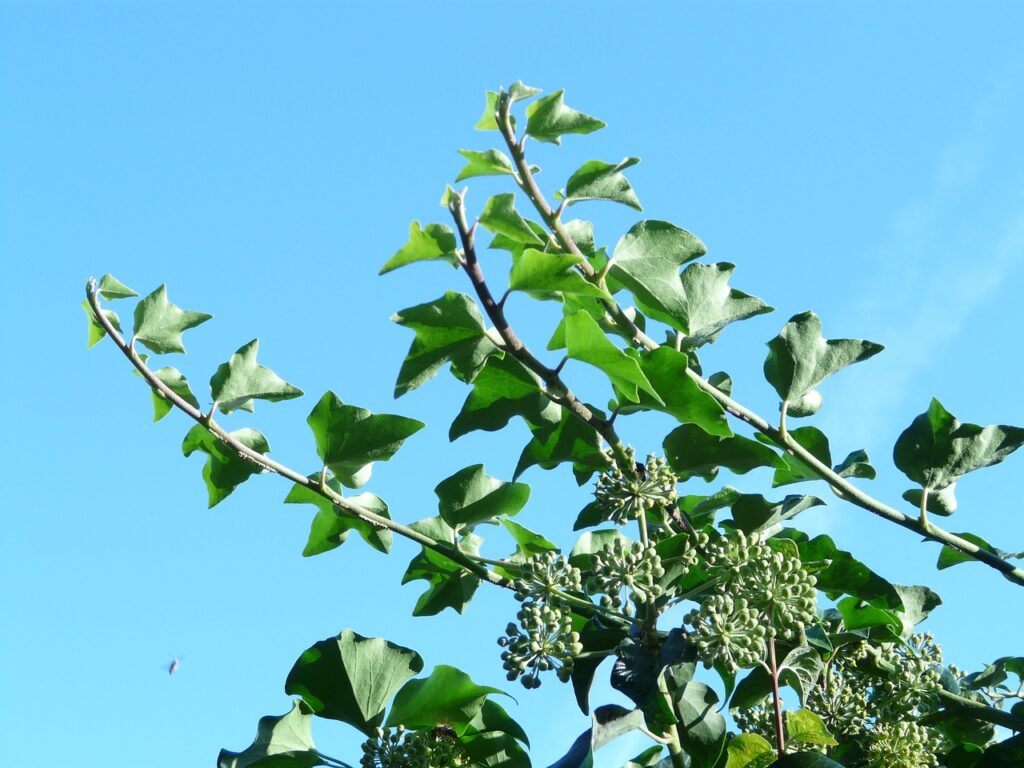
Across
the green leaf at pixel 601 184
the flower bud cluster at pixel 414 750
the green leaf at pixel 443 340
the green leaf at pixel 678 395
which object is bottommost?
the flower bud cluster at pixel 414 750

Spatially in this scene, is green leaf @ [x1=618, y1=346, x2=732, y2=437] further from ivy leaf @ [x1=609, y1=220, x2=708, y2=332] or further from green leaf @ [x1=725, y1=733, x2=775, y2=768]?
green leaf @ [x1=725, y1=733, x2=775, y2=768]

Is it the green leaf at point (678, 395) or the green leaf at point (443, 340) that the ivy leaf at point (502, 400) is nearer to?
the green leaf at point (443, 340)

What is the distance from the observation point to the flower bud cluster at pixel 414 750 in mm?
2564

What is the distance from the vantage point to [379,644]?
2.82 metres

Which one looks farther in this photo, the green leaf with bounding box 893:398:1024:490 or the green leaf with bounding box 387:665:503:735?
the green leaf with bounding box 893:398:1024:490

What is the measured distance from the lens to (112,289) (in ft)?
9.05

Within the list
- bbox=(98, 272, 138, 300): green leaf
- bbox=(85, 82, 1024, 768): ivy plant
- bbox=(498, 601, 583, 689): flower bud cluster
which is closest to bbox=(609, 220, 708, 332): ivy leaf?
bbox=(85, 82, 1024, 768): ivy plant

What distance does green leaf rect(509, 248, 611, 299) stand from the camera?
2.16m

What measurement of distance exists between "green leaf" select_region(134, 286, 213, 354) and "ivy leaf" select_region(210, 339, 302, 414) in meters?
0.15

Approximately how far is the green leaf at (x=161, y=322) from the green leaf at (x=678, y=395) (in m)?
1.20

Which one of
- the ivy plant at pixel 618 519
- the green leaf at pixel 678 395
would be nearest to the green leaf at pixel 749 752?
the ivy plant at pixel 618 519

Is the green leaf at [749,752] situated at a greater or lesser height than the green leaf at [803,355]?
lesser

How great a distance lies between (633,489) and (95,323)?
4.55 ft

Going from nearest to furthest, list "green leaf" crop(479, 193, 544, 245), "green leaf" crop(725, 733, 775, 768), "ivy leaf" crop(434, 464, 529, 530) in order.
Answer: "green leaf" crop(479, 193, 544, 245), "green leaf" crop(725, 733, 775, 768), "ivy leaf" crop(434, 464, 529, 530)
